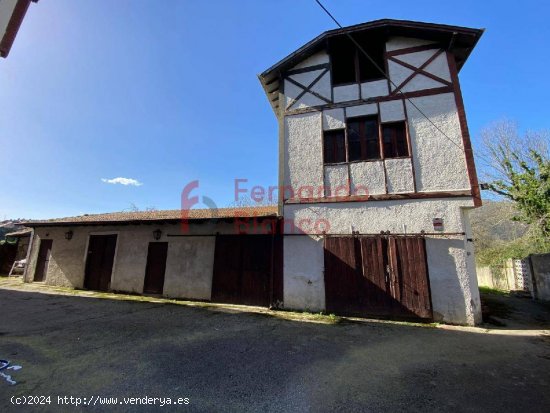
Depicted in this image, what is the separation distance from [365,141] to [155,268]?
28.1 ft

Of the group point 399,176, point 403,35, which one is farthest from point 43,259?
point 403,35

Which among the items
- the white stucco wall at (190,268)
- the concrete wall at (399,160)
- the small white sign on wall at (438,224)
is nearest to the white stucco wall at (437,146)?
the concrete wall at (399,160)

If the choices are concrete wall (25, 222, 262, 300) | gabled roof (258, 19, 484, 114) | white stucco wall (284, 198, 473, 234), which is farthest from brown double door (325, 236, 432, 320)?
gabled roof (258, 19, 484, 114)

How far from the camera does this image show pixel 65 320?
6109 millimetres

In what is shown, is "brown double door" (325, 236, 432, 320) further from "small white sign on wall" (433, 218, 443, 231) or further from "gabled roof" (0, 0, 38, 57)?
"gabled roof" (0, 0, 38, 57)

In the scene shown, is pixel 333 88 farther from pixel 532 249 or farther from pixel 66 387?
pixel 532 249

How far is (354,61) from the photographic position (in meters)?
8.64

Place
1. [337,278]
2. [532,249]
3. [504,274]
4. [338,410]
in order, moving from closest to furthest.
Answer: [338,410] < [337,278] < [532,249] < [504,274]

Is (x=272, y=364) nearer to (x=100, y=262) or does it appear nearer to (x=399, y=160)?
(x=399, y=160)

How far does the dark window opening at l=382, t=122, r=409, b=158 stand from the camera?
25.3 feet

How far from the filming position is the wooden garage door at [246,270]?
820 cm

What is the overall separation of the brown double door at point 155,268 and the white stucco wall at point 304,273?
4.78 m

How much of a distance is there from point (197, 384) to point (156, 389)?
1.50 ft

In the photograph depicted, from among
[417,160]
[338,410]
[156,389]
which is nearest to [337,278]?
[417,160]
